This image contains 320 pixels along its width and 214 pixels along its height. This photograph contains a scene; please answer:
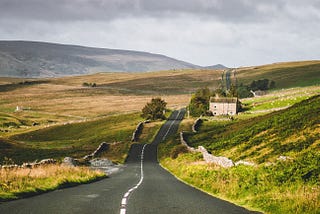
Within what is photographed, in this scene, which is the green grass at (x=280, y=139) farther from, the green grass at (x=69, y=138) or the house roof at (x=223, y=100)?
the house roof at (x=223, y=100)

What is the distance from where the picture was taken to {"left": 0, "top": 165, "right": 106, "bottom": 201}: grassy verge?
19.7 metres

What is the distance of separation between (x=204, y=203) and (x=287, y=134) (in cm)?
3435

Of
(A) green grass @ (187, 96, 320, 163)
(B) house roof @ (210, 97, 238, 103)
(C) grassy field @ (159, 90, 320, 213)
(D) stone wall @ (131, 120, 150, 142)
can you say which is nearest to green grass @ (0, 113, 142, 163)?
(D) stone wall @ (131, 120, 150, 142)

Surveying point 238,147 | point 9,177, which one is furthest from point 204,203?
point 238,147

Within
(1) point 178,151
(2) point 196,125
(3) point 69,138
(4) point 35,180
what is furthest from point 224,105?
(4) point 35,180

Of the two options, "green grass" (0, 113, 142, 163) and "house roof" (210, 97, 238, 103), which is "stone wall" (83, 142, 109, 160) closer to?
"green grass" (0, 113, 142, 163)

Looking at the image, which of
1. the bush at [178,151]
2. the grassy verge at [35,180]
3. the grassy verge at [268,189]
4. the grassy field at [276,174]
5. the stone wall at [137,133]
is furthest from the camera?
the stone wall at [137,133]

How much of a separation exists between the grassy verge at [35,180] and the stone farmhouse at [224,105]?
107 m

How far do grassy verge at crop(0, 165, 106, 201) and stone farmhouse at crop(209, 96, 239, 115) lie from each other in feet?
352

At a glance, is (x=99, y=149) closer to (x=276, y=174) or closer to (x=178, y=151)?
(x=178, y=151)

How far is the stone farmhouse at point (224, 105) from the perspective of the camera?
449 feet

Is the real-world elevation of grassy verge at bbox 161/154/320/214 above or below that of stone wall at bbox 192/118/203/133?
above

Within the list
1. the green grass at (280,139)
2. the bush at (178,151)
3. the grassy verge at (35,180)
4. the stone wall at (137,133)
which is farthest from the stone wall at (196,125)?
the grassy verge at (35,180)

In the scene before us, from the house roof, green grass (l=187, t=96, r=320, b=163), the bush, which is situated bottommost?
the bush
